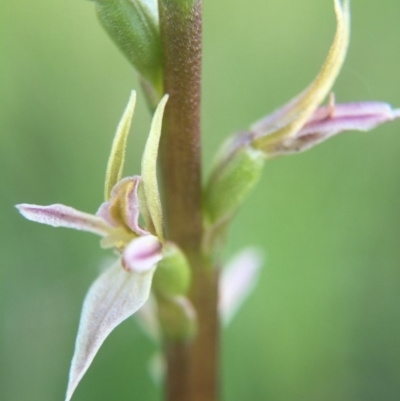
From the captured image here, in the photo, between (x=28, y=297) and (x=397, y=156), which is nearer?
(x=28, y=297)

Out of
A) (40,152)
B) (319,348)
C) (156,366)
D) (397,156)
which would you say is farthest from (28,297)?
(397,156)

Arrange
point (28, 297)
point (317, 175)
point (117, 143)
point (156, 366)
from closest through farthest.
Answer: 1. point (117, 143)
2. point (156, 366)
3. point (28, 297)
4. point (317, 175)

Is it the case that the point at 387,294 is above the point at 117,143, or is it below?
below

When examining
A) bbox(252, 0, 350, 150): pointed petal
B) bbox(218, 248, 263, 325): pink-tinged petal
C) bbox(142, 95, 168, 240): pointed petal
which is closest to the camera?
bbox(142, 95, 168, 240): pointed petal

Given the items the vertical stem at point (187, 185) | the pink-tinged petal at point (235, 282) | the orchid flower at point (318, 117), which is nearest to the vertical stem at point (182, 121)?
the vertical stem at point (187, 185)

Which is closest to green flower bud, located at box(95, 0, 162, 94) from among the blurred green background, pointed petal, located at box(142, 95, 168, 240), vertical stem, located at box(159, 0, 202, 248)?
vertical stem, located at box(159, 0, 202, 248)

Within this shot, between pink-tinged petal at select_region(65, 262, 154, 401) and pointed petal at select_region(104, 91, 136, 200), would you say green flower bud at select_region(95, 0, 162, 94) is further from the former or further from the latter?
pink-tinged petal at select_region(65, 262, 154, 401)

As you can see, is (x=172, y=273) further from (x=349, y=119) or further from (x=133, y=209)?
(x=349, y=119)

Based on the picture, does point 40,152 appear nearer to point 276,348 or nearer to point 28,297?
point 28,297
